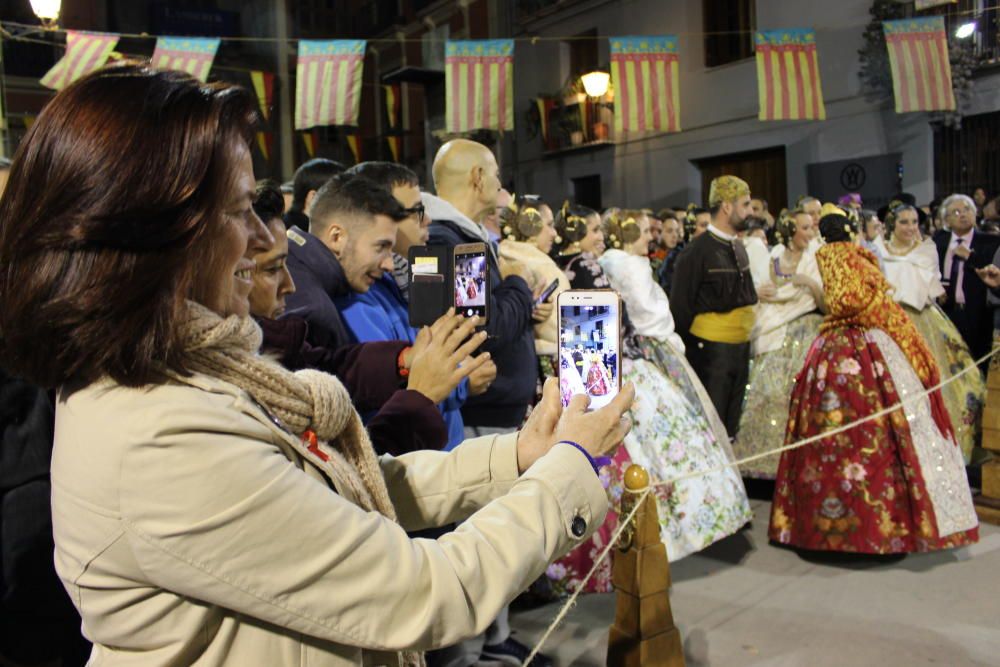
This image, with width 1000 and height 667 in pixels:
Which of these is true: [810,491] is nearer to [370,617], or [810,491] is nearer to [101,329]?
[370,617]

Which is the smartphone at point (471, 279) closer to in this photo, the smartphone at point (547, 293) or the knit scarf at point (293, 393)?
the knit scarf at point (293, 393)

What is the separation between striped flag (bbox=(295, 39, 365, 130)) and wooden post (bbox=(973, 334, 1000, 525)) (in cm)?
678

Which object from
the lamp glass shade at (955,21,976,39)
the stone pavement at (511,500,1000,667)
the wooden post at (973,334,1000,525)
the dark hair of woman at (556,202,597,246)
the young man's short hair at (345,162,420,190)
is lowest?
the stone pavement at (511,500,1000,667)

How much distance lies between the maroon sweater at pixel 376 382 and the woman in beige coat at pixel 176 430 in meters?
0.58

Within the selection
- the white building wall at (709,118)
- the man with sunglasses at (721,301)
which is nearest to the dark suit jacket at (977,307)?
the man with sunglasses at (721,301)

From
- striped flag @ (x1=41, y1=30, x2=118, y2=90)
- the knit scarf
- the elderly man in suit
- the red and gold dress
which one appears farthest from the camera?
striped flag @ (x1=41, y1=30, x2=118, y2=90)

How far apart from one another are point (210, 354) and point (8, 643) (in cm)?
97

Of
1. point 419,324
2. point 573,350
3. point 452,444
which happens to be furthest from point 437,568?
point 452,444

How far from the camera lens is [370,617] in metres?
0.86

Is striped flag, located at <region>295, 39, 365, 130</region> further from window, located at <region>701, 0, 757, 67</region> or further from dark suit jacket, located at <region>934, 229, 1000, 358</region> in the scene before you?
dark suit jacket, located at <region>934, 229, 1000, 358</region>

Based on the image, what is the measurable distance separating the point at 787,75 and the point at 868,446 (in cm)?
641

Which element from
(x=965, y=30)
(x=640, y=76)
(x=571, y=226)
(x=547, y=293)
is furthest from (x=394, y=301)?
(x=965, y=30)

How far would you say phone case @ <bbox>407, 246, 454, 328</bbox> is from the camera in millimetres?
1760

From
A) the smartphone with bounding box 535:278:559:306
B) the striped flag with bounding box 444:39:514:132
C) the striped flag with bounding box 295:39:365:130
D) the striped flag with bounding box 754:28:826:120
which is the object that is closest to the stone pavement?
the smartphone with bounding box 535:278:559:306
